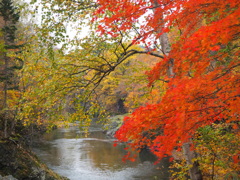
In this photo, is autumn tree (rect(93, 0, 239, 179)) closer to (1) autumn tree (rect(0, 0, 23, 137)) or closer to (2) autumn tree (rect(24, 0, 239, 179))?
(2) autumn tree (rect(24, 0, 239, 179))

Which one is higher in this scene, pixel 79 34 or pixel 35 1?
pixel 35 1

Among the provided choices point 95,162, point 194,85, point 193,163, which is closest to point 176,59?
point 194,85

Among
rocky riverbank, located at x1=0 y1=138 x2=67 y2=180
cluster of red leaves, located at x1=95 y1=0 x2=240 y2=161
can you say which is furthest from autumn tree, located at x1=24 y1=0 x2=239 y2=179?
rocky riverbank, located at x1=0 y1=138 x2=67 y2=180

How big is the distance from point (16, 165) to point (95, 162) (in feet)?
26.6

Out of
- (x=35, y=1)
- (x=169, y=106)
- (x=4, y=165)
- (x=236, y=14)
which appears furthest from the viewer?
(x=4, y=165)

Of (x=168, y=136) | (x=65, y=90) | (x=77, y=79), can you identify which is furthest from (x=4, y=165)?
(x=168, y=136)

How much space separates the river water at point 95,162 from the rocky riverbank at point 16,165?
15.0 feet

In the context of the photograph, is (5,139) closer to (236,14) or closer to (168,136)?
(168,136)

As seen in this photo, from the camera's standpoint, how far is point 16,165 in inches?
262

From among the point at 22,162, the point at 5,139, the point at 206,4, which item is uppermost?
the point at 206,4

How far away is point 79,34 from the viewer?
573 cm

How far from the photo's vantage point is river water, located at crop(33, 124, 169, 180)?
1162cm

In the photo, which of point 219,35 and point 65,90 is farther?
point 65,90

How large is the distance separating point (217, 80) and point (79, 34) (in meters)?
4.08
